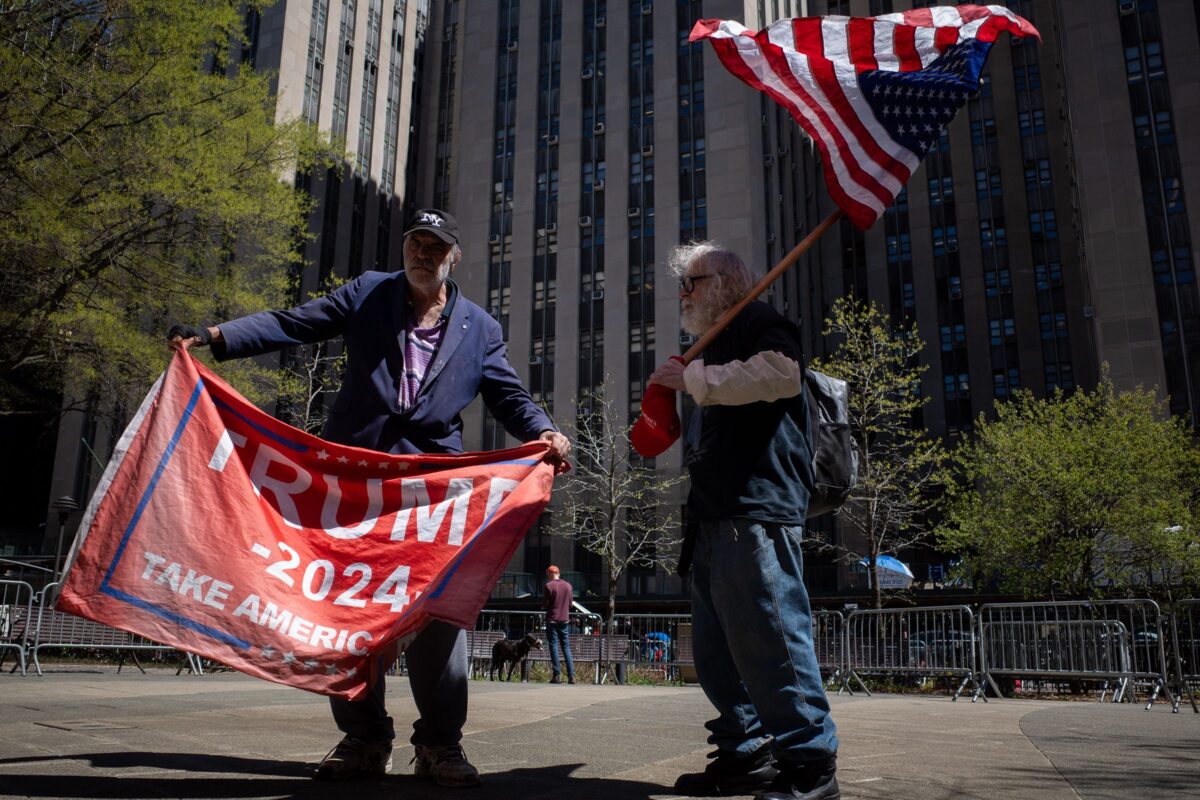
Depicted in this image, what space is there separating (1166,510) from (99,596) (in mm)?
25481

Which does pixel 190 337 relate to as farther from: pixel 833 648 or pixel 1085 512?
pixel 1085 512

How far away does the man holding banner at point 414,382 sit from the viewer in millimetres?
3287

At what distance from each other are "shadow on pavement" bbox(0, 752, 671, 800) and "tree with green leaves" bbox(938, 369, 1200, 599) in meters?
21.5

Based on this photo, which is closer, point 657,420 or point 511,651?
point 657,420

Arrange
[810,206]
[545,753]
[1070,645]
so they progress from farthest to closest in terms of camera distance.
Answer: [810,206], [1070,645], [545,753]

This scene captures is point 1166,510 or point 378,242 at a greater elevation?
point 378,242

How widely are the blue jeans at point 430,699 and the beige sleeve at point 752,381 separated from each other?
130 centimetres

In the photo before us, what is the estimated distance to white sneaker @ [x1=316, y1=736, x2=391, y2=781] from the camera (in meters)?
3.13

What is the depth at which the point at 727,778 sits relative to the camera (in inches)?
121

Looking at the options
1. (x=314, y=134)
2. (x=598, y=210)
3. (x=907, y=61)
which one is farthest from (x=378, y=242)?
(x=907, y=61)

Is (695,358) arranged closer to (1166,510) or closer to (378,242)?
(1166,510)

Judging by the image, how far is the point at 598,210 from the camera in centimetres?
5156

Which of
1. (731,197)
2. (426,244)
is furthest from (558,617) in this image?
(731,197)

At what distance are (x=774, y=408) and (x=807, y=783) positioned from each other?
4.01ft
